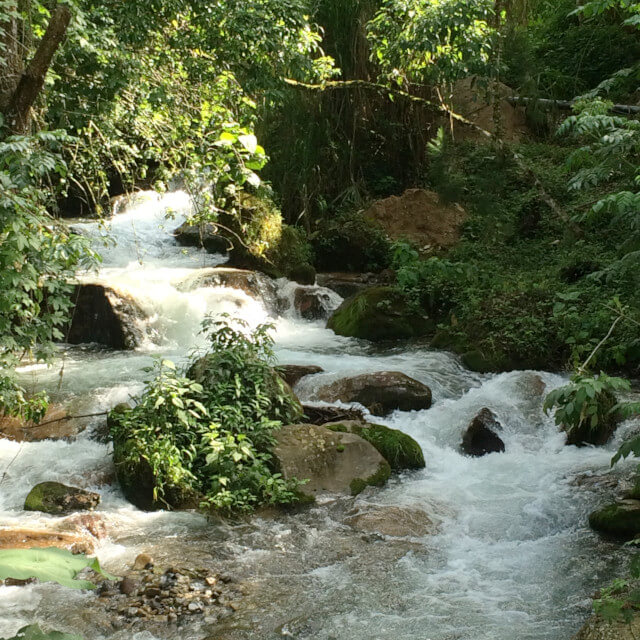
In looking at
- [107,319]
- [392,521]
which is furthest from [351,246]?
[392,521]

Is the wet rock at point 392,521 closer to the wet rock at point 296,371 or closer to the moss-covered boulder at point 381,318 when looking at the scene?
the wet rock at point 296,371

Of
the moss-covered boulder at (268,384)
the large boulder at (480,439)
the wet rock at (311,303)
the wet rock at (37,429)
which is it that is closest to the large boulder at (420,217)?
the wet rock at (311,303)

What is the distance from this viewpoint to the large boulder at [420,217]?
41.5 ft

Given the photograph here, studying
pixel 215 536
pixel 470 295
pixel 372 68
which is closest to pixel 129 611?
pixel 215 536

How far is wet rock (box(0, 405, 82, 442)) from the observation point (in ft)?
21.0

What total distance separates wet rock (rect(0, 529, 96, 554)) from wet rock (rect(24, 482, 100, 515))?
18.5 inches

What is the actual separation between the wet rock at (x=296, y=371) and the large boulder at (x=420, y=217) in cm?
501

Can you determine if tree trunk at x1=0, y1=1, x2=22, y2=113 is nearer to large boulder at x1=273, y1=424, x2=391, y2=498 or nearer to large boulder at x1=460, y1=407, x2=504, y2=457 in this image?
large boulder at x1=273, y1=424, x2=391, y2=498

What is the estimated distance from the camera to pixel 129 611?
3961mm

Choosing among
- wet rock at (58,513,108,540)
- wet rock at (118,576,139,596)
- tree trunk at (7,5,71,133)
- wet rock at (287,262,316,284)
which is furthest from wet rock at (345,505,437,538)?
wet rock at (287,262,316,284)

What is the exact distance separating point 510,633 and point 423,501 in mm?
1791

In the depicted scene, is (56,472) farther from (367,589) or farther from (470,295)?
(470,295)


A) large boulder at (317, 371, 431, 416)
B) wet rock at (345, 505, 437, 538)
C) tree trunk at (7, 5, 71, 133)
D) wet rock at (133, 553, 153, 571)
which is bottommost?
wet rock at (133, 553, 153, 571)

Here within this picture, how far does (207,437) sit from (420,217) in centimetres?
827
